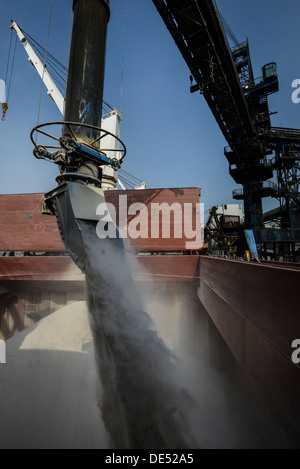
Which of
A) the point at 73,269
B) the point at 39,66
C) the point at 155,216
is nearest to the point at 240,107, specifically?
the point at 155,216

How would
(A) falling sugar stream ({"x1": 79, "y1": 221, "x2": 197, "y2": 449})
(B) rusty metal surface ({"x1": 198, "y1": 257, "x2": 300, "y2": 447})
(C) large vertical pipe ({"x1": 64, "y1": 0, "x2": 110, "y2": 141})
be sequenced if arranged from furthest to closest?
(C) large vertical pipe ({"x1": 64, "y1": 0, "x2": 110, "y2": 141})
(A) falling sugar stream ({"x1": 79, "y1": 221, "x2": 197, "y2": 449})
(B) rusty metal surface ({"x1": 198, "y1": 257, "x2": 300, "y2": 447})

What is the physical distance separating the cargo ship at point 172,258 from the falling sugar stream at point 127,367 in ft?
1.70

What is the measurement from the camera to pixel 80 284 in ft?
21.8

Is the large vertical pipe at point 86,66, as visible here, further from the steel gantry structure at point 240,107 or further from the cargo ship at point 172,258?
the steel gantry structure at point 240,107

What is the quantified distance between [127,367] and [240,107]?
58.7 ft

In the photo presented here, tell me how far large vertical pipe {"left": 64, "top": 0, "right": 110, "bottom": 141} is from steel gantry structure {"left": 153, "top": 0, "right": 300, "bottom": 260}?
25.5 ft

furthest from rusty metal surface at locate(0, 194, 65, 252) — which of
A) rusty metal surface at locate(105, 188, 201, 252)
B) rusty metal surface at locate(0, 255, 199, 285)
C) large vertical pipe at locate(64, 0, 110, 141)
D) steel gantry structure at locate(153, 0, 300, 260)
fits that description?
steel gantry structure at locate(153, 0, 300, 260)

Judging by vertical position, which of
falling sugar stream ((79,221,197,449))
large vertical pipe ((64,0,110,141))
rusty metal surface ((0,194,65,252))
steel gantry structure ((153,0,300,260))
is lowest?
falling sugar stream ((79,221,197,449))

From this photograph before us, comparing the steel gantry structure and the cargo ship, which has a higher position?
the steel gantry structure

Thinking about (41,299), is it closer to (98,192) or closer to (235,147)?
(98,192)

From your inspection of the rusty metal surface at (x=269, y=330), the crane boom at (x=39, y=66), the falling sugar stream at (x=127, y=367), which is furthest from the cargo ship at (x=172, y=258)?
the crane boom at (x=39, y=66)

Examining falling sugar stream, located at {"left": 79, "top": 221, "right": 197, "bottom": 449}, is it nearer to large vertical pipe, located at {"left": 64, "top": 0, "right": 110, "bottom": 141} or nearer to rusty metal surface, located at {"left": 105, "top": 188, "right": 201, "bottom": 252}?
large vertical pipe, located at {"left": 64, "top": 0, "right": 110, "bottom": 141}

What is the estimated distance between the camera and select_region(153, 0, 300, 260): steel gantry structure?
31.8 feet

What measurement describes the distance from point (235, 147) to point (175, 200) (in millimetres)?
15066
